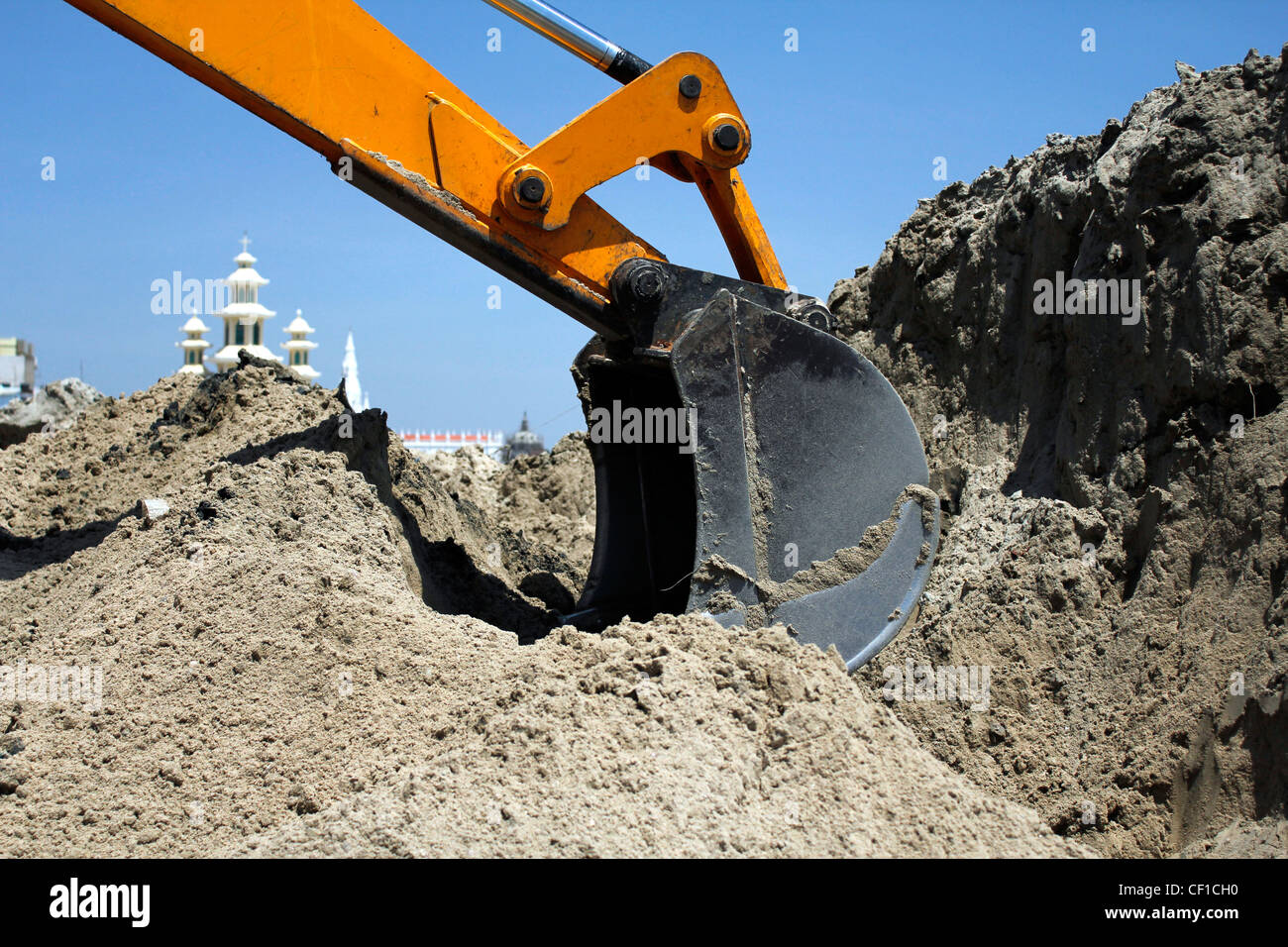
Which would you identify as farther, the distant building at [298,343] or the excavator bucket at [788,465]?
the distant building at [298,343]

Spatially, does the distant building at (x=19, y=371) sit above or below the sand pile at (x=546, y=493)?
A: above

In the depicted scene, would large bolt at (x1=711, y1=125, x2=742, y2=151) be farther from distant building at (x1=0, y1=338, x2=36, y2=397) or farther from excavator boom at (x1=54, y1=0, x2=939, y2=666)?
distant building at (x1=0, y1=338, x2=36, y2=397)

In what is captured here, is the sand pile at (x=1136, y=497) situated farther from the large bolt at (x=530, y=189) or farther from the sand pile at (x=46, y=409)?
the sand pile at (x=46, y=409)

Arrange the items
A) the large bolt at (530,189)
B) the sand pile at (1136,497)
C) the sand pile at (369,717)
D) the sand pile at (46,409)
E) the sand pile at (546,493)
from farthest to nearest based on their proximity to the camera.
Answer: the sand pile at (46,409) → the sand pile at (546,493) → the large bolt at (530,189) → the sand pile at (1136,497) → the sand pile at (369,717)

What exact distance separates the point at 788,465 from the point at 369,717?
5.79ft

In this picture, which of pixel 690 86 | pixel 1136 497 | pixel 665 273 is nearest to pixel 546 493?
pixel 665 273

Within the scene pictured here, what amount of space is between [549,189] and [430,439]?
21.7 meters

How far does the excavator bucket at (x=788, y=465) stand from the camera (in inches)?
169

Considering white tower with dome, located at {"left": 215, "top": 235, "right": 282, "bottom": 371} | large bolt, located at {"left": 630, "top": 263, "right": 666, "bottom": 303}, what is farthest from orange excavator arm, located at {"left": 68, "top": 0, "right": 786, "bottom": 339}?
white tower with dome, located at {"left": 215, "top": 235, "right": 282, "bottom": 371}

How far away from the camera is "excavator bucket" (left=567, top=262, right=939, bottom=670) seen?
14.1 feet

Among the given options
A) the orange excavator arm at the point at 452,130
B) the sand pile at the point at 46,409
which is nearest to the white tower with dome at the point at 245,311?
the sand pile at the point at 46,409
